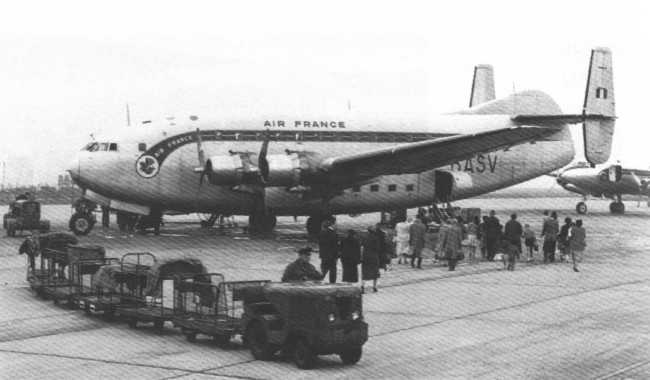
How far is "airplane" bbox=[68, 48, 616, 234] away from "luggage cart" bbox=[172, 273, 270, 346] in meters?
15.9

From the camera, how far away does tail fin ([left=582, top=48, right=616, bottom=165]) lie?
37.9m

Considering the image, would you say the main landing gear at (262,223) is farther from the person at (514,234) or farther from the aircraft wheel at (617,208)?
the aircraft wheel at (617,208)

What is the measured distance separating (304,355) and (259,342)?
847 millimetres

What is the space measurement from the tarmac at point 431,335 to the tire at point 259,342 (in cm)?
15

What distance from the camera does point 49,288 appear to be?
15898 millimetres

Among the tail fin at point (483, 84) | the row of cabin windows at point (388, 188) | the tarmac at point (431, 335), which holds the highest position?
the tail fin at point (483, 84)

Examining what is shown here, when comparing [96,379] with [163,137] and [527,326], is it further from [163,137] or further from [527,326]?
[163,137]

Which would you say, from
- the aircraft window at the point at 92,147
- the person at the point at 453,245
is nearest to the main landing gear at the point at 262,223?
the aircraft window at the point at 92,147

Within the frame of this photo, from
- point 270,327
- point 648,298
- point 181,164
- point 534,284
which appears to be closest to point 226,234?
point 181,164

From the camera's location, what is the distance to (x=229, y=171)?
28.6m

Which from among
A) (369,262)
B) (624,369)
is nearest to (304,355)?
(624,369)

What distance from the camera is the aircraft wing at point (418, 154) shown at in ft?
92.6

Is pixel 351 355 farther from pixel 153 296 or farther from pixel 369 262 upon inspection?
pixel 369 262

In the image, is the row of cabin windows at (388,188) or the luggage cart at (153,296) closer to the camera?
the luggage cart at (153,296)
